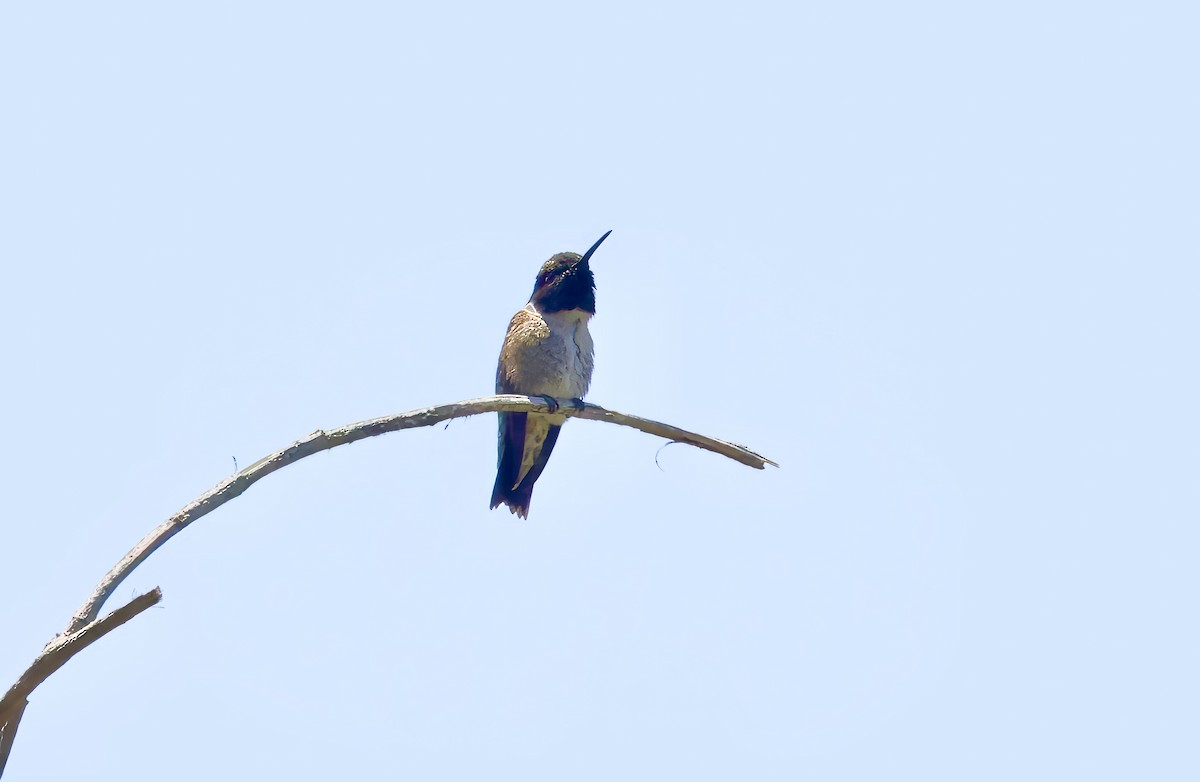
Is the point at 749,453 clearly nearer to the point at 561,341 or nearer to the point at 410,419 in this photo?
the point at 410,419

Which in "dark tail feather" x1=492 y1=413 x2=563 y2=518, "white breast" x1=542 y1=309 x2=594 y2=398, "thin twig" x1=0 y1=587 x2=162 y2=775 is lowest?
"thin twig" x1=0 y1=587 x2=162 y2=775

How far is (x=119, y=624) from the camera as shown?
4844 mm

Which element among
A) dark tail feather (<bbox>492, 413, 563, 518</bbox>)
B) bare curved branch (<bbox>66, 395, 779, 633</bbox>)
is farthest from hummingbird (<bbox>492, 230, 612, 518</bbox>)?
bare curved branch (<bbox>66, 395, 779, 633</bbox>)

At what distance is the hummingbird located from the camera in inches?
351

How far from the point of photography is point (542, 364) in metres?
8.88

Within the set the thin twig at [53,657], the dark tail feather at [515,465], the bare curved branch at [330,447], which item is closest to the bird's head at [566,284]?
the dark tail feather at [515,465]

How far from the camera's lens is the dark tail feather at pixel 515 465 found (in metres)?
9.13

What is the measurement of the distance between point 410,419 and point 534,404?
4.04 ft

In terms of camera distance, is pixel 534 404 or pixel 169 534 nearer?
pixel 169 534

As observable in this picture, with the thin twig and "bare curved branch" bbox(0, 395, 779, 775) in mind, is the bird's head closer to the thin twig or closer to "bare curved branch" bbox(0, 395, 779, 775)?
"bare curved branch" bbox(0, 395, 779, 775)

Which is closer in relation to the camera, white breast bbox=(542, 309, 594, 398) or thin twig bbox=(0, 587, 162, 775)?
thin twig bbox=(0, 587, 162, 775)

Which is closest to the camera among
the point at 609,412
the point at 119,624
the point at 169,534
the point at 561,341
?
the point at 119,624

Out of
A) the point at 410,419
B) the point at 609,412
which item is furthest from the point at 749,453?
the point at 410,419

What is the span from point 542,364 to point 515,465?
2.59 ft
